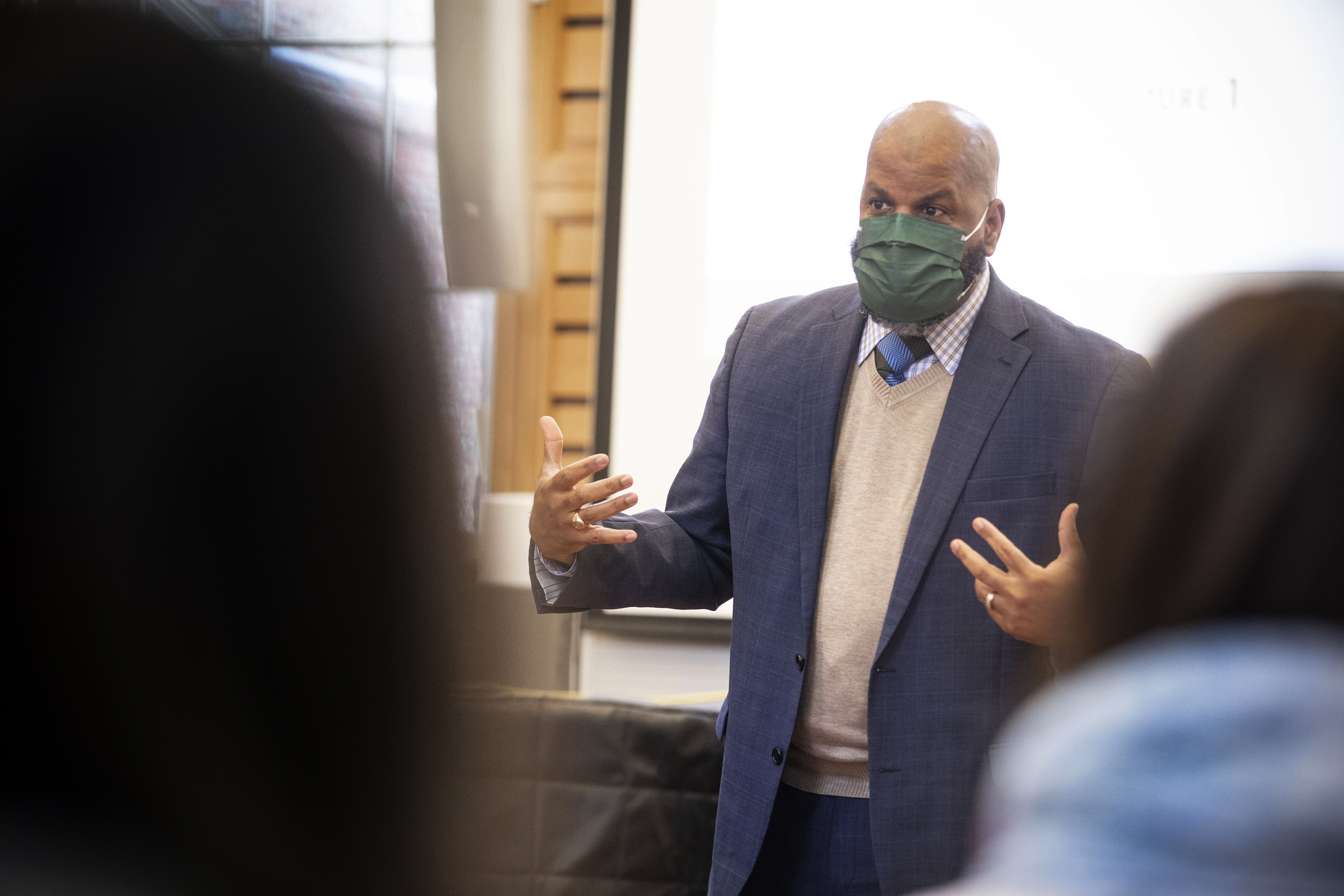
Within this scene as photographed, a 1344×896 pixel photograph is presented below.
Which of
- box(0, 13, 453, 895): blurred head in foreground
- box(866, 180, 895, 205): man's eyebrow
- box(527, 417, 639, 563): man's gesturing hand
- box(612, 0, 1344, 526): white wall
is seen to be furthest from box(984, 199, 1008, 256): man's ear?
box(0, 13, 453, 895): blurred head in foreground

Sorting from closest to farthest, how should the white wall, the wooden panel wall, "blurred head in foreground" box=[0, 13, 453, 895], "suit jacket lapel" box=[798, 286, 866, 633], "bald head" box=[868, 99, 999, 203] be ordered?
"blurred head in foreground" box=[0, 13, 453, 895], "suit jacket lapel" box=[798, 286, 866, 633], "bald head" box=[868, 99, 999, 203], the white wall, the wooden panel wall

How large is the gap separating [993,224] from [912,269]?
21cm

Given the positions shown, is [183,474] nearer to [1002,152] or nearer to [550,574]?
[550,574]

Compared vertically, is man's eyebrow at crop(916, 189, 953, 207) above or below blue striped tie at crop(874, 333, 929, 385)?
above

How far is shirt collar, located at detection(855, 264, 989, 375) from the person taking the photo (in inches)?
58.5

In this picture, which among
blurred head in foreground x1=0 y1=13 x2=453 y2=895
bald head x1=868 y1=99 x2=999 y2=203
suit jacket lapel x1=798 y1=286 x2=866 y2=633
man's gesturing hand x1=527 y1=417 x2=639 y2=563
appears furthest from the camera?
bald head x1=868 y1=99 x2=999 y2=203

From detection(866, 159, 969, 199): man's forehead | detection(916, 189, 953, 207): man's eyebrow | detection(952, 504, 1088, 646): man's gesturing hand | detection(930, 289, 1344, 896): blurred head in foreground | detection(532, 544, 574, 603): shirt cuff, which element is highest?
detection(866, 159, 969, 199): man's forehead

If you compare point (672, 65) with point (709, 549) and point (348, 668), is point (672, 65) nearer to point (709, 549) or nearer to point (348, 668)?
point (709, 549)

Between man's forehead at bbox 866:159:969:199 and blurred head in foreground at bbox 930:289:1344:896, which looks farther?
man's forehead at bbox 866:159:969:199

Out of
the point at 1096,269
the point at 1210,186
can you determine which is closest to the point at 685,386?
the point at 1096,269

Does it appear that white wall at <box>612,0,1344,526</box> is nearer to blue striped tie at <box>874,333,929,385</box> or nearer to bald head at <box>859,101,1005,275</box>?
bald head at <box>859,101,1005,275</box>

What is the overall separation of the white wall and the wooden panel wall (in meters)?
0.31

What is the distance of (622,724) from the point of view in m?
2.14

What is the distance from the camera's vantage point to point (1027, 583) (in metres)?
1.14
